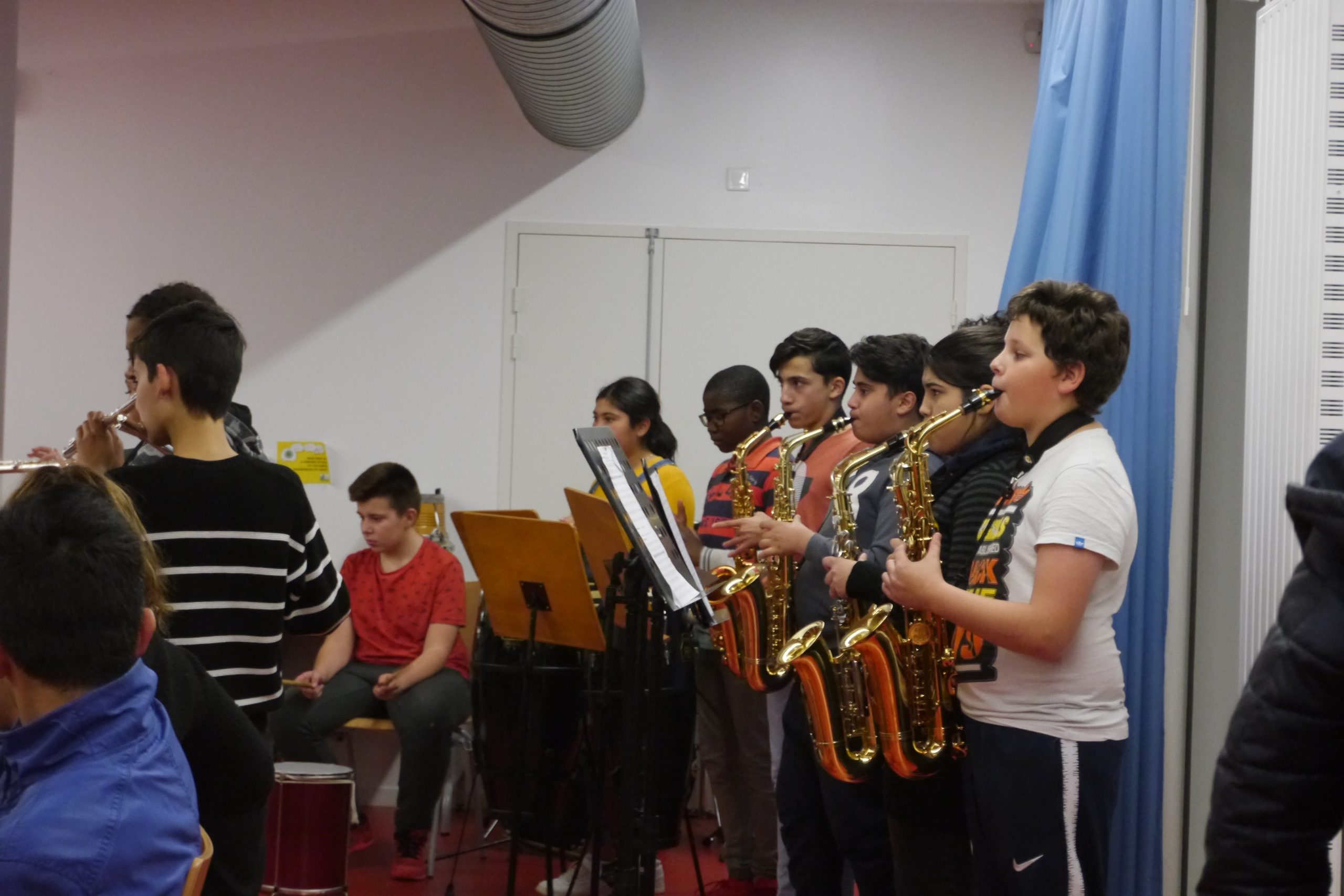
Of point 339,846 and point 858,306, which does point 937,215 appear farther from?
point 339,846

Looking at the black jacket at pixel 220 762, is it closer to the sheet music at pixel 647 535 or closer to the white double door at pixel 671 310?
the sheet music at pixel 647 535

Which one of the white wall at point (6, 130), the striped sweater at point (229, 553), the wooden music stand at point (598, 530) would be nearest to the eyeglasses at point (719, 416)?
the wooden music stand at point (598, 530)

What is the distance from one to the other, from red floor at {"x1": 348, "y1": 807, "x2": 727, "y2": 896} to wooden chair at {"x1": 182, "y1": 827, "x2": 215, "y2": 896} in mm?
2544

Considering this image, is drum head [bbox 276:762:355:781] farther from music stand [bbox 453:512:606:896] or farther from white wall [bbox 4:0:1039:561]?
white wall [bbox 4:0:1039:561]

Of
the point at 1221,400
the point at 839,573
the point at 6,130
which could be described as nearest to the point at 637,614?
the point at 839,573

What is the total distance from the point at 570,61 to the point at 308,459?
6.67 ft

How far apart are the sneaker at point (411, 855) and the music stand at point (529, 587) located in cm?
44

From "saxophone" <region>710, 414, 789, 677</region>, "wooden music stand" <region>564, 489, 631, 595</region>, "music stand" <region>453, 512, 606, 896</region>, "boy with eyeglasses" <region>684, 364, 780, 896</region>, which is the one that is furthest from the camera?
"boy with eyeglasses" <region>684, 364, 780, 896</region>

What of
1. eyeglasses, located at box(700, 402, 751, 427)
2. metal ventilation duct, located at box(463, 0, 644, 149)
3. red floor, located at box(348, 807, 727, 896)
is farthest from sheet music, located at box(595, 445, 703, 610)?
red floor, located at box(348, 807, 727, 896)

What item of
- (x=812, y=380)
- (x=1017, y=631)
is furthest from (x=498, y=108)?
(x=1017, y=631)

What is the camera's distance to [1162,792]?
8.63 ft

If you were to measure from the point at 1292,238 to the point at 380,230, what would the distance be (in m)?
3.75

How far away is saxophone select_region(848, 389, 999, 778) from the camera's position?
229 centimetres

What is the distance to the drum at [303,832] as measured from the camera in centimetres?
327
